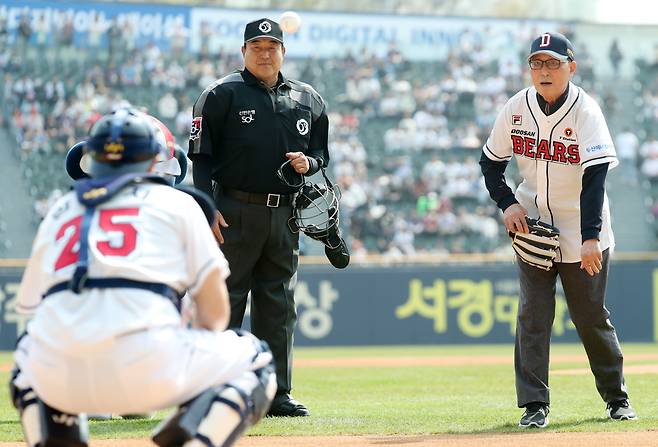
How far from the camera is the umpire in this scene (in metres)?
7.31

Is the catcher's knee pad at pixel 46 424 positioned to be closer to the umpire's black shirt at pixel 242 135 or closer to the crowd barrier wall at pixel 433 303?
the umpire's black shirt at pixel 242 135

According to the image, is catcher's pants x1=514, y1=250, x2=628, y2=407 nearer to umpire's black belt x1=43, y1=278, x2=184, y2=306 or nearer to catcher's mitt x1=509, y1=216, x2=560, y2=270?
catcher's mitt x1=509, y1=216, x2=560, y2=270

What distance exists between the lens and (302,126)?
7512mm

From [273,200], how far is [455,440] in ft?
7.05

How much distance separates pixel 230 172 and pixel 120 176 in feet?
10.8

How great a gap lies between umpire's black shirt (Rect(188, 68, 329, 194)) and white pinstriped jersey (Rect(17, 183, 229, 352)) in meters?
3.25

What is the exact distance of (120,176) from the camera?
4.04m

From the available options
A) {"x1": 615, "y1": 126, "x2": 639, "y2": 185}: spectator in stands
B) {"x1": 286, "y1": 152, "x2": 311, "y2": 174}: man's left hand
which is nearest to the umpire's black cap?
{"x1": 286, "y1": 152, "x2": 311, "y2": 174}: man's left hand

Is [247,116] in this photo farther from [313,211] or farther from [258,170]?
[313,211]

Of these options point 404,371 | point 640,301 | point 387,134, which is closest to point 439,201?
point 387,134

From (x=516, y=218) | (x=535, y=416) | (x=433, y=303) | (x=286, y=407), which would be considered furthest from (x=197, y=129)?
(x=433, y=303)

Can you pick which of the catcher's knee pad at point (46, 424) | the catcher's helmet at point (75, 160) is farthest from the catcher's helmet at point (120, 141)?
the catcher's helmet at point (75, 160)

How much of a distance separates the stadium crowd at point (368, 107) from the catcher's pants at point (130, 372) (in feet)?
56.9

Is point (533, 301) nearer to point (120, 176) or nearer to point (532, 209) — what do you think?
point (532, 209)
